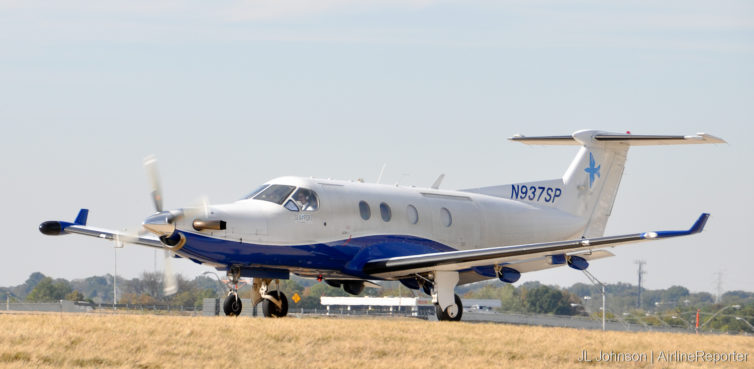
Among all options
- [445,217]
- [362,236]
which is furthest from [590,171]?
[362,236]

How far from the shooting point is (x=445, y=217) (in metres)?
30.6

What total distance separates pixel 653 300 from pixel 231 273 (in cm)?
13895

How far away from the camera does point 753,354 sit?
24.1 meters

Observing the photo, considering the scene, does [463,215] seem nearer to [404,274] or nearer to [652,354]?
[404,274]

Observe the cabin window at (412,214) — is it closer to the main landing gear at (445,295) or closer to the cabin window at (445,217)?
the cabin window at (445,217)

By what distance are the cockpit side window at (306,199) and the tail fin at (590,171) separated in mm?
10399

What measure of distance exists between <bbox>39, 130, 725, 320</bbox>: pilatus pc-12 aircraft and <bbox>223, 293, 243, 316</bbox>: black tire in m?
0.03

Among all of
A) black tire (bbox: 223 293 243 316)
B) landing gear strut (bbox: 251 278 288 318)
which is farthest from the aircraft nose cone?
landing gear strut (bbox: 251 278 288 318)

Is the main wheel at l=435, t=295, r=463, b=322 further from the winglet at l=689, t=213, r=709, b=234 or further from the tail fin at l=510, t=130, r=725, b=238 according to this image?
the tail fin at l=510, t=130, r=725, b=238

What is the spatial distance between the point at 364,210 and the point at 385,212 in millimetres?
790

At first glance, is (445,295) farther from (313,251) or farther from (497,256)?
(313,251)

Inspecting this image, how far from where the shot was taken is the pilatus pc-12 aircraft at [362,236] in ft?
83.1

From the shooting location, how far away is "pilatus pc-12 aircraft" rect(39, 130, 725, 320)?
Answer: 25344mm

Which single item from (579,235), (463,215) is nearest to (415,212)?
(463,215)
